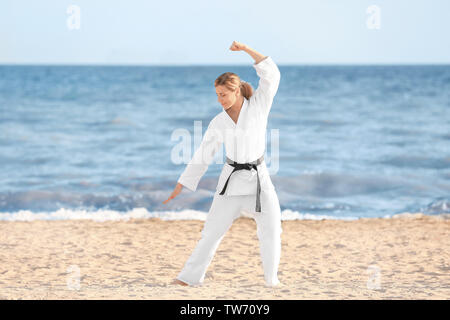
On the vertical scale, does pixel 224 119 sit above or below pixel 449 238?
above

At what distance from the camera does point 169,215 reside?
1008cm

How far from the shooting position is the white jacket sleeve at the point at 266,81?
13.5 ft

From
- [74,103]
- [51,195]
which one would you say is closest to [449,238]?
[51,195]

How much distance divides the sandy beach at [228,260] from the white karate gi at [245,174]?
35cm

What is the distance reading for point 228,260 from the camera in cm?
662

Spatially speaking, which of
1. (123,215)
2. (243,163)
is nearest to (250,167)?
(243,163)

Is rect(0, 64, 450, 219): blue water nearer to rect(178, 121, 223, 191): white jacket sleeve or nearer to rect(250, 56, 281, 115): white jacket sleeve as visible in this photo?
rect(178, 121, 223, 191): white jacket sleeve

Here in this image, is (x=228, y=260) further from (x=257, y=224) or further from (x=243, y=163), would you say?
(x=243, y=163)

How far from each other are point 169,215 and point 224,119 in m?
5.99

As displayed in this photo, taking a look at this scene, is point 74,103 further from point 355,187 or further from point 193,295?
point 193,295

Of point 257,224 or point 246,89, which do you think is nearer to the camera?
point 246,89

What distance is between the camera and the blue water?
11461 mm

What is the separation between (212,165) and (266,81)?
1021 cm
